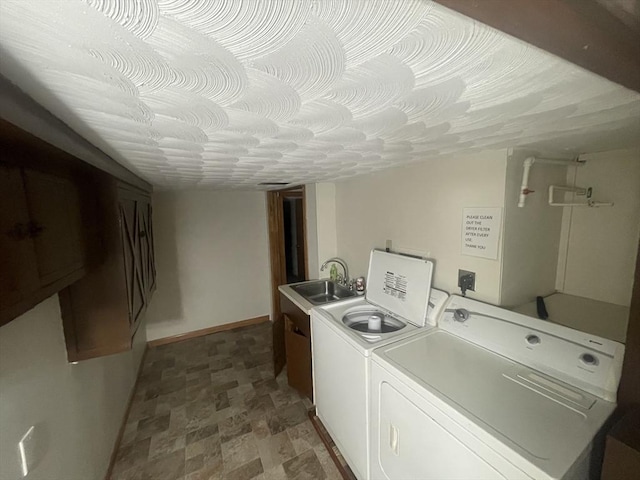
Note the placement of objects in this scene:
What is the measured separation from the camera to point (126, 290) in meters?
1.35

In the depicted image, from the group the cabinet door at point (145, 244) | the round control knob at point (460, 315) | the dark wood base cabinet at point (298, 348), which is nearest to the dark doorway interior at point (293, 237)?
the dark wood base cabinet at point (298, 348)

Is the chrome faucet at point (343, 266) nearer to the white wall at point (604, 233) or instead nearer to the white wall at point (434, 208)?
the white wall at point (434, 208)

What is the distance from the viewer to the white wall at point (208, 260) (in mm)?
3396

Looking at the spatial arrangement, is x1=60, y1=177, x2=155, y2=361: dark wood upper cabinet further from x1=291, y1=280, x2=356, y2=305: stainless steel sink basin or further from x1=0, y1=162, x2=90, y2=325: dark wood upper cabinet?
x1=291, y1=280, x2=356, y2=305: stainless steel sink basin

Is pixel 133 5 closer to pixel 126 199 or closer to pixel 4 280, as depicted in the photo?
pixel 4 280

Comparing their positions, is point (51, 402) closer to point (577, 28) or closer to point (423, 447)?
point (423, 447)

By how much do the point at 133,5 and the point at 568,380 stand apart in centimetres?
173

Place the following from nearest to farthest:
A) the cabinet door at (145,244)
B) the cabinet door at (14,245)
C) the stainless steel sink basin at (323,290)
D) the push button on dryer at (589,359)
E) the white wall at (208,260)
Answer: the cabinet door at (14,245), the push button on dryer at (589,359), the cabinet door at (145,244), the stainless steel sink basin at (323,290), the white wall at (208,260)

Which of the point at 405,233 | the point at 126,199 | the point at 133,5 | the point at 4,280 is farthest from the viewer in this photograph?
the point at 405,233

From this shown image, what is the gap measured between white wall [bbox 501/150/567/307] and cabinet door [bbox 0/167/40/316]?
195 cm

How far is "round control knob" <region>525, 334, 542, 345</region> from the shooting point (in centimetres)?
121

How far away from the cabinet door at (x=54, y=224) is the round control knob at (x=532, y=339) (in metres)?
1.93

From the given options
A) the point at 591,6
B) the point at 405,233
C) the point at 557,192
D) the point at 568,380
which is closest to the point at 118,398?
the point at 405,233

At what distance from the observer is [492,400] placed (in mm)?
1034
